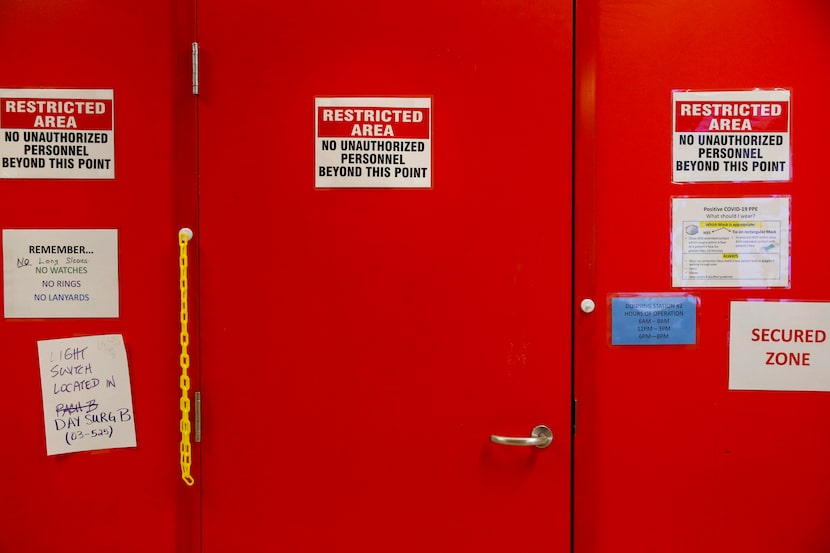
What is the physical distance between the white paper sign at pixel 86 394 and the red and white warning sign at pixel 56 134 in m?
0.47

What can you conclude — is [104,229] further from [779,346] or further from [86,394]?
[779,346]

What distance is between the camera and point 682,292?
130cm

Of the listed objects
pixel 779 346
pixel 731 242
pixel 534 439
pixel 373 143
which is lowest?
pixel 534 439

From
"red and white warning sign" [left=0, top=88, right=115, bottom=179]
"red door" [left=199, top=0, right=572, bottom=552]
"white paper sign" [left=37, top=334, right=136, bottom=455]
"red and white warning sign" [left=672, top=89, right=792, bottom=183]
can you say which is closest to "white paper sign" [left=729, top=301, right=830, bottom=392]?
"red and white warning sign" [left=672, top=89, right=792, bottom=183]

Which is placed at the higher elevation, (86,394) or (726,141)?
(726,141)

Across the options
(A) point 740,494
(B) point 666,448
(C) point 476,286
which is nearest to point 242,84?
(C) point 476,286

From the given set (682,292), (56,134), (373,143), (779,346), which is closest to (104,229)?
(56,134)

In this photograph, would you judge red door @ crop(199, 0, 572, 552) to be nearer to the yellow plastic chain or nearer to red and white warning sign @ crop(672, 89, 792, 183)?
the yellow plastic chain

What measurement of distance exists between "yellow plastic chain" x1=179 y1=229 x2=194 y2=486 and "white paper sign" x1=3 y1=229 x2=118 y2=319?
0.20 m

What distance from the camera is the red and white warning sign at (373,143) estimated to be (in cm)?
129

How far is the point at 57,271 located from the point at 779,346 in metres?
2.01

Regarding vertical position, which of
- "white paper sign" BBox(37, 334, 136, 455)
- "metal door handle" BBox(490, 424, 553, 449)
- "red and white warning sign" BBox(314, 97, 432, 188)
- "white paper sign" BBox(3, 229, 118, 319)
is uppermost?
"red and white warning sign" BBox(314, 97, 432, 188)

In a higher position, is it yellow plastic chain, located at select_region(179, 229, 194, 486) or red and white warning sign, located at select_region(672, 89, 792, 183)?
red and white warning sign, located at select_region(672, 89, 792, 183)

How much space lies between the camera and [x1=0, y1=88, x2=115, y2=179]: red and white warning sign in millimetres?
1270
